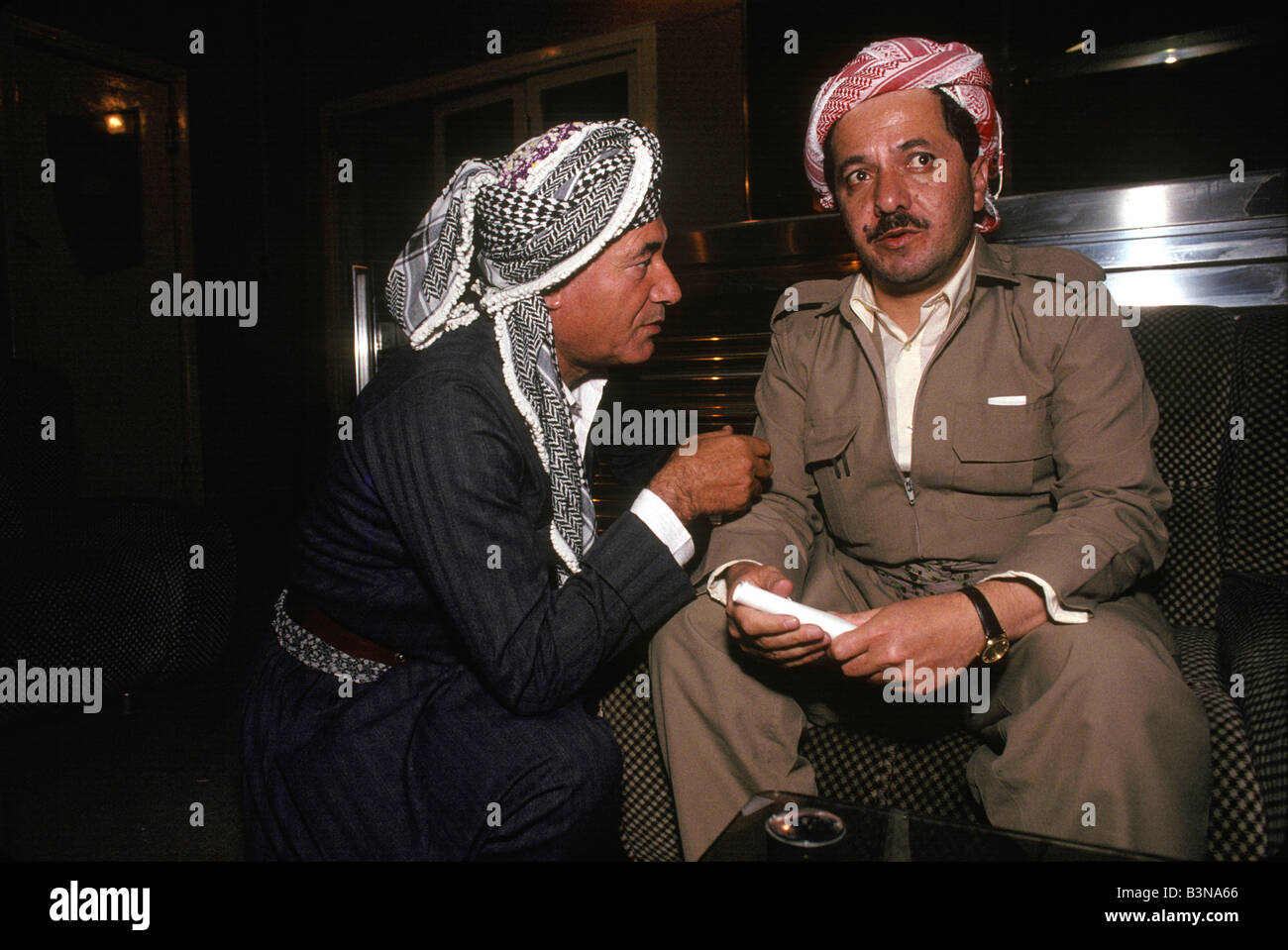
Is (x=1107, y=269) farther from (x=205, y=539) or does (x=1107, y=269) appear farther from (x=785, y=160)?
(x=205, y=539)

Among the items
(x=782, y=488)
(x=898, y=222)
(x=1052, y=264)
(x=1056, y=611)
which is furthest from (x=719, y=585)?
(x=1052, y=264)

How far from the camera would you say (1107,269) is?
2.14m

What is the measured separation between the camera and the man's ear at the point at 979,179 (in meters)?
1.57

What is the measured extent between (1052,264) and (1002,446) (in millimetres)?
376

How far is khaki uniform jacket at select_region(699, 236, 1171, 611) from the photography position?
1261 millimetres

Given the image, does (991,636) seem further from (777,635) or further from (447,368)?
(447,368)

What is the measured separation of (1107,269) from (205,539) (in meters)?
2.76

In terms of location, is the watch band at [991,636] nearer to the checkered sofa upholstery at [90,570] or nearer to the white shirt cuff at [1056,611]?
the white shirt cuff at [1056,611]

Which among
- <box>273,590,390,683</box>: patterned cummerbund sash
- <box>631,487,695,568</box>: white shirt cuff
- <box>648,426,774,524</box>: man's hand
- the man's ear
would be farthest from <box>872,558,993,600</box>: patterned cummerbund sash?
<box>273,590,390,683</box>: patterned cummerbund sash

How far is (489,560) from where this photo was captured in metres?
1.08

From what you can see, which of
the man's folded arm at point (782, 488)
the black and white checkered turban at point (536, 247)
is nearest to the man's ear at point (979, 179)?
the man's folded arm at point (782, 488)

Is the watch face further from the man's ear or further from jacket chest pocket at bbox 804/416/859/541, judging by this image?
the man's ear
